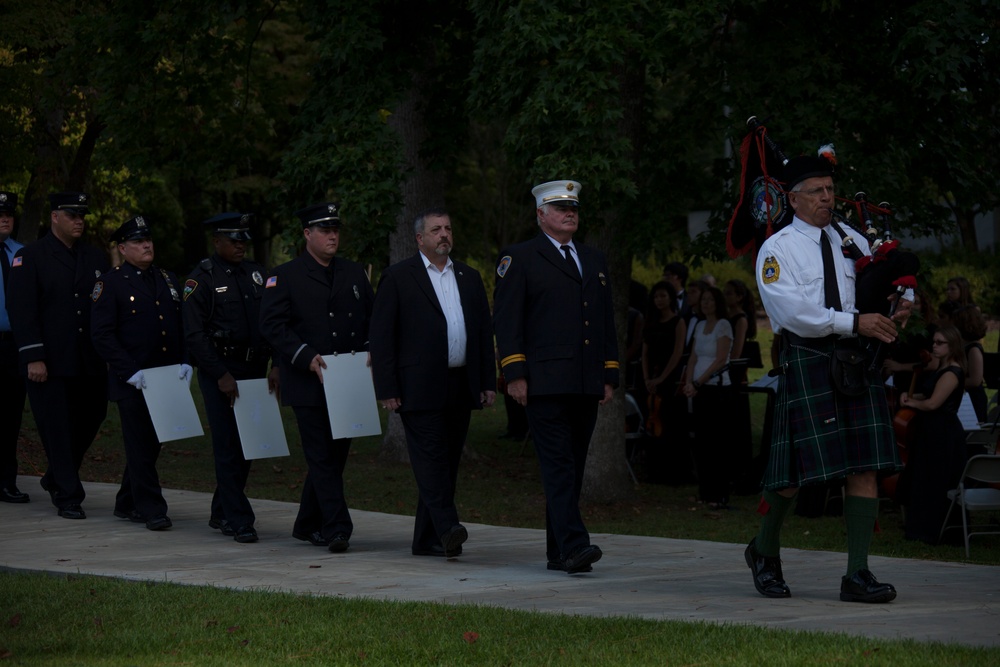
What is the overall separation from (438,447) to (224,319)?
199cm

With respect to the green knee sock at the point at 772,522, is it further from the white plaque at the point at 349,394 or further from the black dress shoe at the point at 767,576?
the white plaque at the point at 349,394

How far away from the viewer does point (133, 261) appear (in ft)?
34.2

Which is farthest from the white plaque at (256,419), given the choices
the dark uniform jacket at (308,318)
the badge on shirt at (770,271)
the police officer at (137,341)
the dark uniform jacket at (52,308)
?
the badge on shirt at (770,271)

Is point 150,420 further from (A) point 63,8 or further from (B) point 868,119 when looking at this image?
(A) point 63,8

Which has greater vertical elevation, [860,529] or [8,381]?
[8,381]

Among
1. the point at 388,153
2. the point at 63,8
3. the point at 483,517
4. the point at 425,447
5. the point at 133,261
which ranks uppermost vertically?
the point at 63,8

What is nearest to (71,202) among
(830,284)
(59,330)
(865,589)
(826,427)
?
(59,330)

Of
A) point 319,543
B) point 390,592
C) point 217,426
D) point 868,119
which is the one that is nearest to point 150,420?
point 217,426

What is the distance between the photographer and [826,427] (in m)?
7.04

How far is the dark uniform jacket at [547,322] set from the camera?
8.18 m

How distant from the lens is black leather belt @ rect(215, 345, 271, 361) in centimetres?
990

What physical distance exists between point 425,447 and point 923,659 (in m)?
3.95

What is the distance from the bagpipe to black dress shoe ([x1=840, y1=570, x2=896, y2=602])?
107 centimetres

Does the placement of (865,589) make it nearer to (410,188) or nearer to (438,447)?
(438,447)
